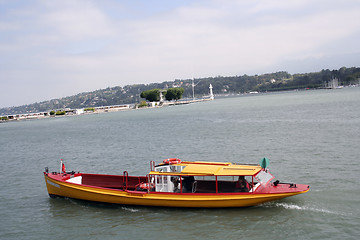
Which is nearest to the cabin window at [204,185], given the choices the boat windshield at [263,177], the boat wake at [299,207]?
the boat windshield at [263,177]

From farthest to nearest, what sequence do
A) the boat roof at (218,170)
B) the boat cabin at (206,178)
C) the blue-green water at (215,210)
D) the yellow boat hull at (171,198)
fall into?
the boat cabin at (206,178)
the boat roof at (218,170)
the yellow boat hull at (171,198)
the blue-green water at (215,210)

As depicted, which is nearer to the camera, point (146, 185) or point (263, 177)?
point (263, 177)

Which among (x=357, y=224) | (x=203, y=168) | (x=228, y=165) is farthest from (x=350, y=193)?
(x=203, y=168)

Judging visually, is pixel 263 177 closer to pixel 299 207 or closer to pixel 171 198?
pixel 299 207

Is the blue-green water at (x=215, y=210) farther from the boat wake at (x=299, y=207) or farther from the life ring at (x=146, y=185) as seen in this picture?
the life ring at (x=146, y=185)

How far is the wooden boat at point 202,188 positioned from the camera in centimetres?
1661

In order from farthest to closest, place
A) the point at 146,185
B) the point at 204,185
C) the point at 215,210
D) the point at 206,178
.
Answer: the point at 146,185 < the point at 204,185 < the point at 206,178 < the point at 215,210

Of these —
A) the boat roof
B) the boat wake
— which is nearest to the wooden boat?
the boat roof

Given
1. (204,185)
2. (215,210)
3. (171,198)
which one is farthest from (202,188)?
(171,198)

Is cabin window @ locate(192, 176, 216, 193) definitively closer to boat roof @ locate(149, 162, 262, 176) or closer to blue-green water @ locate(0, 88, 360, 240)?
boat roof @ locate(149, 162, 262, 176)

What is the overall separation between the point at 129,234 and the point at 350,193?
40.5ft

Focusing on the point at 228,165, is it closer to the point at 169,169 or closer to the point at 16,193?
the point at 169,169

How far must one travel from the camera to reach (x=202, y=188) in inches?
702

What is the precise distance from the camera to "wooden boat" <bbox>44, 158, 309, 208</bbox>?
16.6 metres
